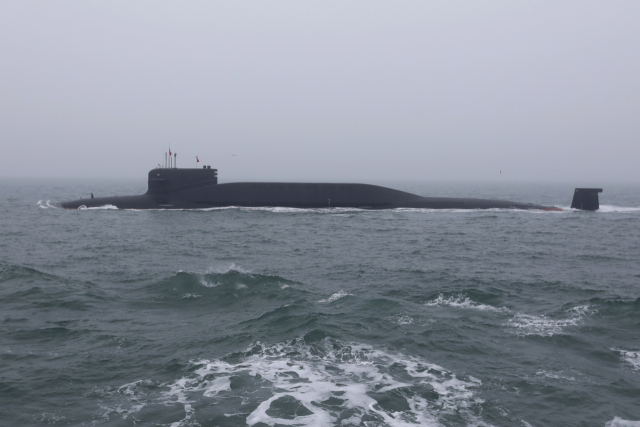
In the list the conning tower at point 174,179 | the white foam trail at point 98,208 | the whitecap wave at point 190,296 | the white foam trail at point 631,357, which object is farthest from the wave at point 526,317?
the white foam trail at point 98,208

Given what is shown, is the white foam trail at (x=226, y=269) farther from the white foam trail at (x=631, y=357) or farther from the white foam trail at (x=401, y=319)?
the white foam trail at (x=631, y=357)

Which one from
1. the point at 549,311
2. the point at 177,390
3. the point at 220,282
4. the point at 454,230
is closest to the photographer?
the point at 177,390

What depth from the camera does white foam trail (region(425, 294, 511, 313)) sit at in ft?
61.7

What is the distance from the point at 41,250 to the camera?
100 feet

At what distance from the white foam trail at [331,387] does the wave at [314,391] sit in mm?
22

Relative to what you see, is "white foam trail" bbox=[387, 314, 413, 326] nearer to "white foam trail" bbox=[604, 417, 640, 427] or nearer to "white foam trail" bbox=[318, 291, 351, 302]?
"white foam trail" bbox=[318, 291, 351, 302]

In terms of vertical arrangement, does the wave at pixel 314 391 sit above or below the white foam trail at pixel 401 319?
below

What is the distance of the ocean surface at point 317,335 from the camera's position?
38.4 feet

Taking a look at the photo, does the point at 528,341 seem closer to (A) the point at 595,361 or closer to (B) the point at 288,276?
(A) the point at 595,361

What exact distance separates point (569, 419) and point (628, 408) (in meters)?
1.62

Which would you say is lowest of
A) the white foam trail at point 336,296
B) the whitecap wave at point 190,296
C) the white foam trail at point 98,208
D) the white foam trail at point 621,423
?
the white foam trail at point 621,423

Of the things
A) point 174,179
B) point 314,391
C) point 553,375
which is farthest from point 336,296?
point 174,179

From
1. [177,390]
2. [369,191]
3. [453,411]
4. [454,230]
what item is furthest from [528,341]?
[369,191]

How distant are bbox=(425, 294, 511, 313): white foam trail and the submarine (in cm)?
3229
